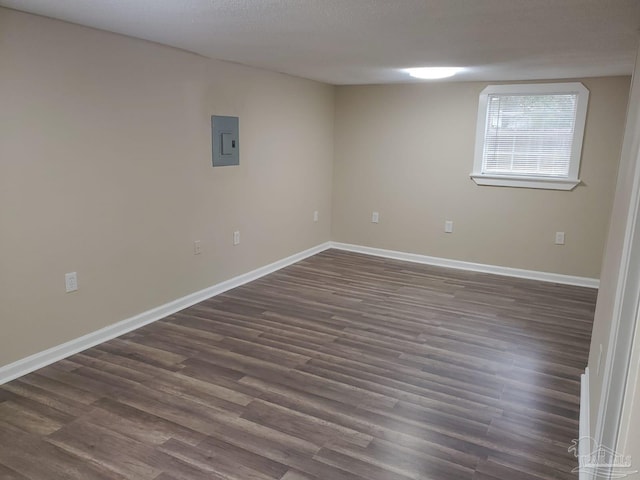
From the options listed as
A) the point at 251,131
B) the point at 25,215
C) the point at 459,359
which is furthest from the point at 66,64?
the point at 459,359

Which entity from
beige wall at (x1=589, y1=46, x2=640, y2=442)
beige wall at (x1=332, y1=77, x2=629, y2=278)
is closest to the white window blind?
beige wall at (x1=332, y1=77, x2=629, y2=278)

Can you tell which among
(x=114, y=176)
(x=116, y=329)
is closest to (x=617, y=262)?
(x=114, y=176)

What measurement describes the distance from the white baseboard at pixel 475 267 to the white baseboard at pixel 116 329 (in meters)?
1.32

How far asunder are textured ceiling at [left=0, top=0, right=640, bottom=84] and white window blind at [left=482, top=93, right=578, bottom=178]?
0.70 meters

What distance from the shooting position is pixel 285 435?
92.0 inches

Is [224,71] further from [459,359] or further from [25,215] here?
[459,359]

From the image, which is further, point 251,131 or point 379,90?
point 379,90

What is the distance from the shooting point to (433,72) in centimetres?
434

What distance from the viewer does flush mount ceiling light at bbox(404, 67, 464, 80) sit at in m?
4.19

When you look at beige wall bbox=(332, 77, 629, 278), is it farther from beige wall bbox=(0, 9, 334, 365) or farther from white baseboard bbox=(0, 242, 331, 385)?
white baseboard bbox=(0, 242, 331, 385)

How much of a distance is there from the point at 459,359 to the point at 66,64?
308 centimetres

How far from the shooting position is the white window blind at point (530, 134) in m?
4.70

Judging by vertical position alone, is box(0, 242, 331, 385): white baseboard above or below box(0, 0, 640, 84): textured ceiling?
below

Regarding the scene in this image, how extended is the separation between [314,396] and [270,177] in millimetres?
2738
